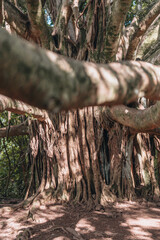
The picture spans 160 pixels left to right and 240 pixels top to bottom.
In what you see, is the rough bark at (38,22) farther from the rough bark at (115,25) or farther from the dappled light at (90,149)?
the rough bark at (115,25)

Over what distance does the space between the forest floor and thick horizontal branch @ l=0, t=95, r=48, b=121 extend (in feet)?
4.60

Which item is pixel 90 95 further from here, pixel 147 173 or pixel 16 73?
pixel 147 173

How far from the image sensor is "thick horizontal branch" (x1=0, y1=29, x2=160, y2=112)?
2.19ft

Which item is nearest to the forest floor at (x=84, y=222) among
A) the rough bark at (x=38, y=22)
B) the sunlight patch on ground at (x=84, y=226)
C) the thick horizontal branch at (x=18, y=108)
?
the sunlight patch on ground at (x=84, y=226)

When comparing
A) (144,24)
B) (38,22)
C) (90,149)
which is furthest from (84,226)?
(38,22)

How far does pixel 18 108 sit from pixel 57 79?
7.71 ft

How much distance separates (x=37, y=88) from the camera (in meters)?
0.71

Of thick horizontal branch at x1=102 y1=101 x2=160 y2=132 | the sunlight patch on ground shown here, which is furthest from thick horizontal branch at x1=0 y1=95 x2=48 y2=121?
the sunlight patch on ground

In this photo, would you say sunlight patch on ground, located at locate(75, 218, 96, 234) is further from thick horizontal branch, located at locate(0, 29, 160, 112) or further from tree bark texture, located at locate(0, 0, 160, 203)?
thick horizontal branch, located at locate(0, 29, 160, 112)

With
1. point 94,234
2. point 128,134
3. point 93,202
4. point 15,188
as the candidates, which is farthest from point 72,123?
point 15,188

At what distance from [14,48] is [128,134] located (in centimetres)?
345

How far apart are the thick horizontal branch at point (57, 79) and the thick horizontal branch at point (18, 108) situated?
1758 mm

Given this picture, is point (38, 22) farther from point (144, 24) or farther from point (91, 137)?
point (91, 137)

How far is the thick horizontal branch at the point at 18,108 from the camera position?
248cm
